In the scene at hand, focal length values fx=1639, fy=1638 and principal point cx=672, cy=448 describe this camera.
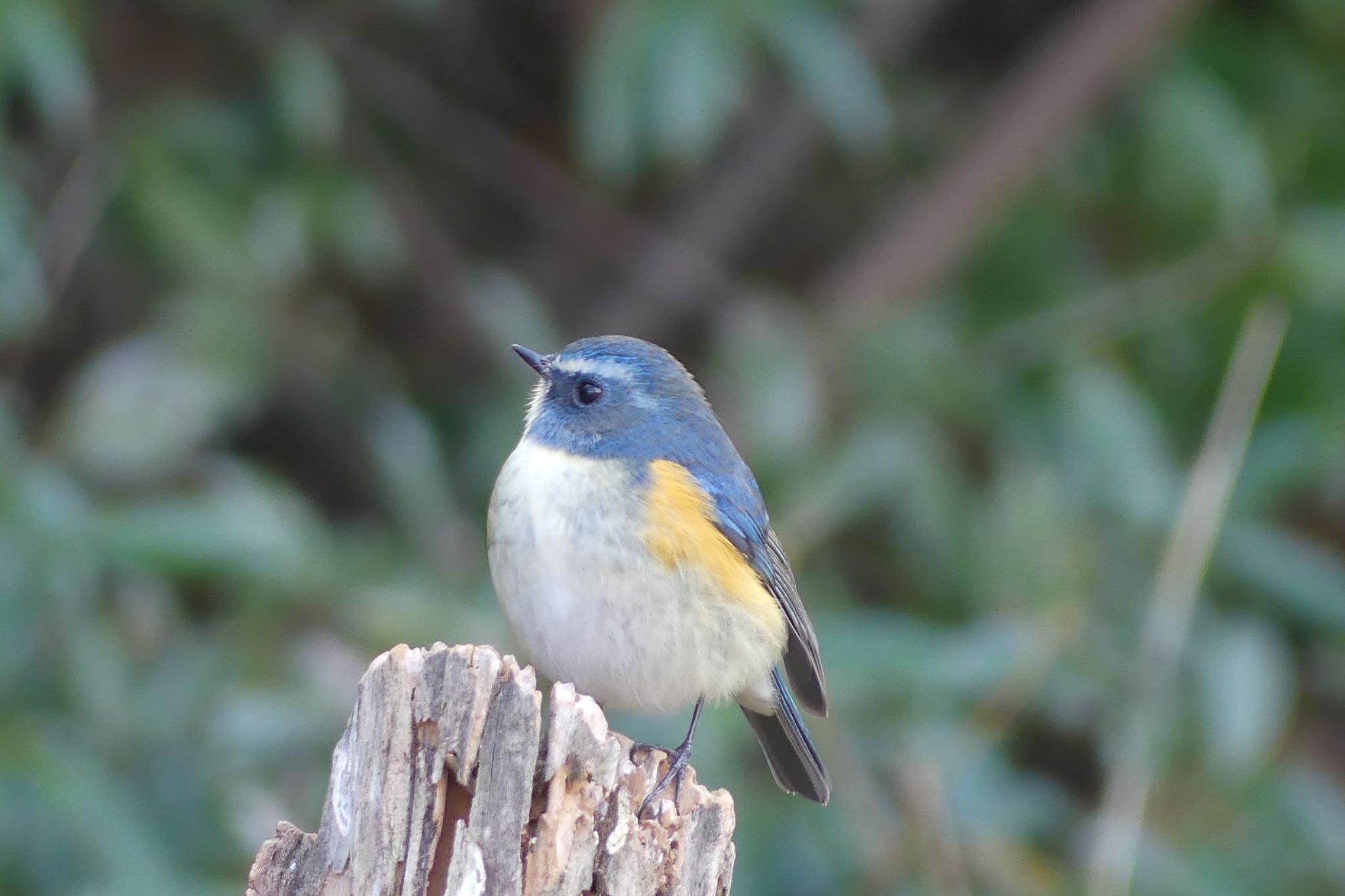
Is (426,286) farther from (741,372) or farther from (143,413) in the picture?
(143,413)

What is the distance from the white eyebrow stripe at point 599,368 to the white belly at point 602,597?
230 mm

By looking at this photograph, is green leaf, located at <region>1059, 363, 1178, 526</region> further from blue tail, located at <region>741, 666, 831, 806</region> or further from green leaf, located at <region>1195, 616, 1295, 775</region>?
blue tail, located at <region>741, 666, 831, 806</region>

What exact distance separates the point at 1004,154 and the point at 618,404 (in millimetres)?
2575

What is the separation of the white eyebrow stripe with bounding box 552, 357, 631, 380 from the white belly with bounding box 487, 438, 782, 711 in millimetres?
230

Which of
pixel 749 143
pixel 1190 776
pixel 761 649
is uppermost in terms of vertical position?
pixel 749 143

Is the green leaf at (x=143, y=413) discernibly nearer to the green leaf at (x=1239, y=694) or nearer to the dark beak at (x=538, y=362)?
the dark beak at (x=538, y=362)

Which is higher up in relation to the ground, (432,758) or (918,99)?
(918,99)

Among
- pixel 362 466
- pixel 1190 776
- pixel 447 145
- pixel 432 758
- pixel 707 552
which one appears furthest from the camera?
pixel 447 145

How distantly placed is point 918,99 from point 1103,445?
5.98 feet

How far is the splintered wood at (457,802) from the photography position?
222 cm

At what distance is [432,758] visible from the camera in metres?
2.25

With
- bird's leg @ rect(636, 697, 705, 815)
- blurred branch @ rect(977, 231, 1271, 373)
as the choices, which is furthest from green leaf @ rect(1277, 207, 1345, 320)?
bird's leg @ rect(636, 697, 705, 815)

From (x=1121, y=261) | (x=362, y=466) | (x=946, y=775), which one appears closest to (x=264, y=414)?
(x=362, y=466)

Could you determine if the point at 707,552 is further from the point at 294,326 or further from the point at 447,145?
the point at 447,145
